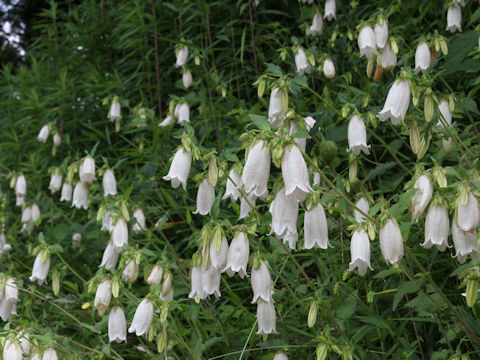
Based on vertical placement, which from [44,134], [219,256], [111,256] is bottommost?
[111,256]

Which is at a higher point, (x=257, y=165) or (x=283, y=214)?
(x=257, y=165)

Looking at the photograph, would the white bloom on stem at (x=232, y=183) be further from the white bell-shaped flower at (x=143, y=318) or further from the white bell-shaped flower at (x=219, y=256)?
the white bell-shaped flower at (x=143, y=318)

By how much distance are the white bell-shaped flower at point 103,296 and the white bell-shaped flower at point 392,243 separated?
1359 millimetres

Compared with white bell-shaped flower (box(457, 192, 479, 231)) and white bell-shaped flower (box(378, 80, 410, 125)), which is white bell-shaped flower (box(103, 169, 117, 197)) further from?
white bell-shaped flower (box(457, 192, 479, 231))

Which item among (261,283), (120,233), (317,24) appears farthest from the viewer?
(317,24)

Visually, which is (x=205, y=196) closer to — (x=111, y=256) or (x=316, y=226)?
(x=316, y=226)

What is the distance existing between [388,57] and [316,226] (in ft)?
4.15

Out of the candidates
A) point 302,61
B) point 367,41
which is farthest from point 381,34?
point 302,61

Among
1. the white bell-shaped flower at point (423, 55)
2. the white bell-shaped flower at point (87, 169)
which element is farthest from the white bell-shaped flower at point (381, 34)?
the white bell-shaped flower at point (87, 169)

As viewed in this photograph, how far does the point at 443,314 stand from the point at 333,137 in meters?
1.62

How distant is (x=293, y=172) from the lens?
5.48 feet

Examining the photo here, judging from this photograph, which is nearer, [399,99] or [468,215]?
[468,215]

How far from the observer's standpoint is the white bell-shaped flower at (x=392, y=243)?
1718mm

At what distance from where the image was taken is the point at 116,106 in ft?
15.0
